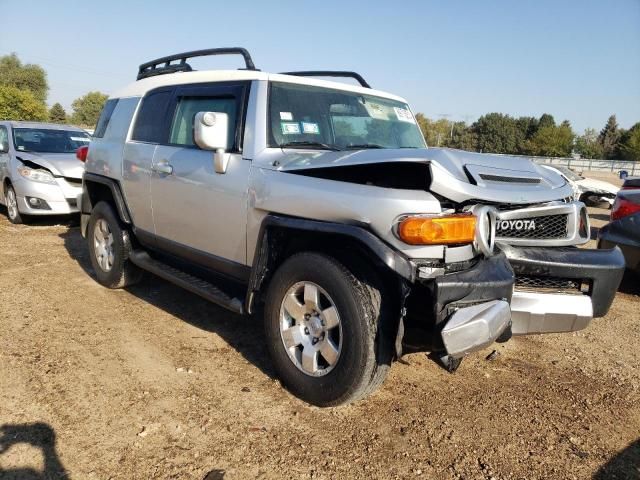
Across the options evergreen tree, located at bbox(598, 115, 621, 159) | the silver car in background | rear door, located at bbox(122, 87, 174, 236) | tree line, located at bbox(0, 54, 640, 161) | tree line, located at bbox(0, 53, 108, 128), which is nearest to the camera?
rear door, located at bbox(122, 87, 174, 236)

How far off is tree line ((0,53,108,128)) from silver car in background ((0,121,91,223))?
28966 millimetres

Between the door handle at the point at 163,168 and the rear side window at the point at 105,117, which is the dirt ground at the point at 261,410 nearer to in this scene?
the door handle at the point at 163,168

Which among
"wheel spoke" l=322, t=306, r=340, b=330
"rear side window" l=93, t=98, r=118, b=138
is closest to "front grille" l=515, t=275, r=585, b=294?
"wheel spoke" l=322, t=306, r=340, b=330

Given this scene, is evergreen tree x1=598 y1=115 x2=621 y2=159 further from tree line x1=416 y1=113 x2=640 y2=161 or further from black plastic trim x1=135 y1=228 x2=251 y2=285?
black plastic trim x1=135 y1=228 x2=251 y2=285

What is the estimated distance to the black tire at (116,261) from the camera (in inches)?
191

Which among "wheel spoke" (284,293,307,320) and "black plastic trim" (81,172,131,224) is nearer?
"wheel spoke" (284,293,307,320)

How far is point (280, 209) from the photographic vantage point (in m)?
3.03

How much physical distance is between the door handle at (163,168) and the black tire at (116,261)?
101 cm

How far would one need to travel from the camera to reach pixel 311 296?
2.85 m

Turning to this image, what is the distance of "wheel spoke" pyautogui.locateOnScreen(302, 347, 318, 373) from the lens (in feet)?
9.52

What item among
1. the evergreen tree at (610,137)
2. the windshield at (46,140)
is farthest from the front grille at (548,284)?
the evergreen tree at (610,137)

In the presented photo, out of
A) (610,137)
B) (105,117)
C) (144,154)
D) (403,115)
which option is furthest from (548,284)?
(610,137)

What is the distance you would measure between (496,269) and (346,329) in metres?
0.83

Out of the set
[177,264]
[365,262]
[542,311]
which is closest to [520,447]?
[542,311]
